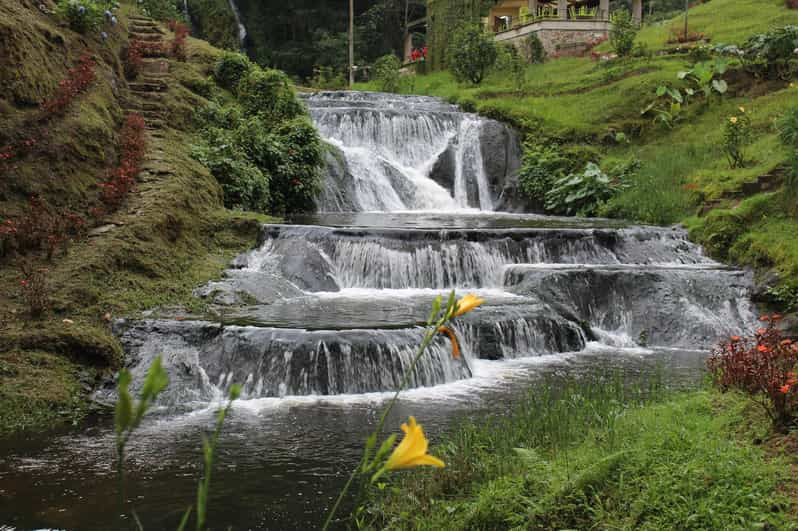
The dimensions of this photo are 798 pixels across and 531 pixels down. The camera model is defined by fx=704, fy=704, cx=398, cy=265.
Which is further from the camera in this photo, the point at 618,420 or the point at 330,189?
the point at 330,189

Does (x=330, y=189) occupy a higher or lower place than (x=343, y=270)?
higher

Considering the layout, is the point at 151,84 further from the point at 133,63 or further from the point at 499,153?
the point at 499,153

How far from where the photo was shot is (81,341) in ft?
24.2

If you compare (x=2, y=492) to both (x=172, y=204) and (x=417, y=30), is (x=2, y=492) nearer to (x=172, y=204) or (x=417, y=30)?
(x=172, y=204)

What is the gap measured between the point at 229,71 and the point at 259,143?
3526mm

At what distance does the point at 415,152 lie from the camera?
20203mm

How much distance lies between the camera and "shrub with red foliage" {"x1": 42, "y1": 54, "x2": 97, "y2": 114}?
33.6 ft

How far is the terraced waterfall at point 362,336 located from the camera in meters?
5.24

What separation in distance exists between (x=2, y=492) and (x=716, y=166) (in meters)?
15.1

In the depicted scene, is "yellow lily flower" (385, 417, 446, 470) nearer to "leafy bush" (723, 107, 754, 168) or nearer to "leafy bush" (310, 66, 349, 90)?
"leafy bush" (723, 107, 754, 168)

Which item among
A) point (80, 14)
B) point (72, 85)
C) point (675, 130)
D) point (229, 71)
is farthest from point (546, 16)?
point (72, 85)

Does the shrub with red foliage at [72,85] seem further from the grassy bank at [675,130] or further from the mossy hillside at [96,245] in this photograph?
the grassy bank at [675,130]

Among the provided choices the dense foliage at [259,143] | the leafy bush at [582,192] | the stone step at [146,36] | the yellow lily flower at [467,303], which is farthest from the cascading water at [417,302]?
the stone step at [146,36]

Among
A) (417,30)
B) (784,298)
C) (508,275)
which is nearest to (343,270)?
(508,275)
